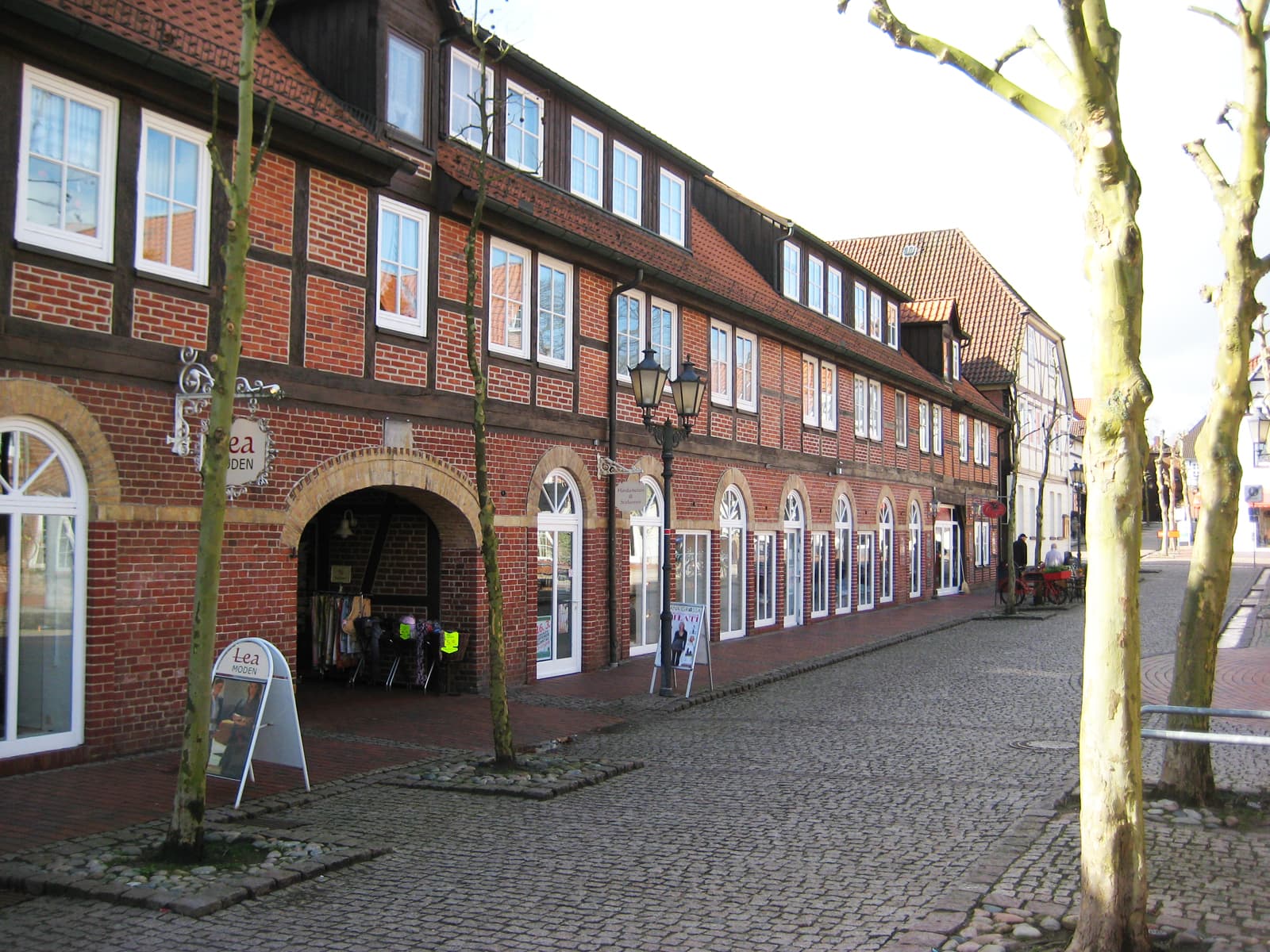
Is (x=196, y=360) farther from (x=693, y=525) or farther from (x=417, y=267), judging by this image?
(x=693, y=525)

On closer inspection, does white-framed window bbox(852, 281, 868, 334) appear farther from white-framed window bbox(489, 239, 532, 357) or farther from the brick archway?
the brick archway

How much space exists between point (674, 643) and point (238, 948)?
8952 millimetres

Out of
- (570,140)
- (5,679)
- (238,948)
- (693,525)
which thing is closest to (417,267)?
(570,140)

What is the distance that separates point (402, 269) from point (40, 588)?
17.2 feet

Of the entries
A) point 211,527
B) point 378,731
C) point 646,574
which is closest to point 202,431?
point 378,731

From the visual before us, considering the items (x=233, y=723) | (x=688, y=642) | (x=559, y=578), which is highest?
(x=559, y=578)

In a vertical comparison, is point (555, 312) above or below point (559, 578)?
above

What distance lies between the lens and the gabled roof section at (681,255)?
567 inches

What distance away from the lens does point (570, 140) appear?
1666 centimetres

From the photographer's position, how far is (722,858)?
680 centimetres

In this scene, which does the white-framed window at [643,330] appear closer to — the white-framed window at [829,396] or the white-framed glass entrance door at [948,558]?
the white-framed window at [829,396]

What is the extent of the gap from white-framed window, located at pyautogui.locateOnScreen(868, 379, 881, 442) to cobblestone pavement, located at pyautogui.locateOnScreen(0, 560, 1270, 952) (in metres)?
16.6

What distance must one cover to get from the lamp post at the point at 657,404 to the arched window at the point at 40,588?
611 centimetres

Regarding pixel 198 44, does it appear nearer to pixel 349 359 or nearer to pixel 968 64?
A: pixel 349 359
